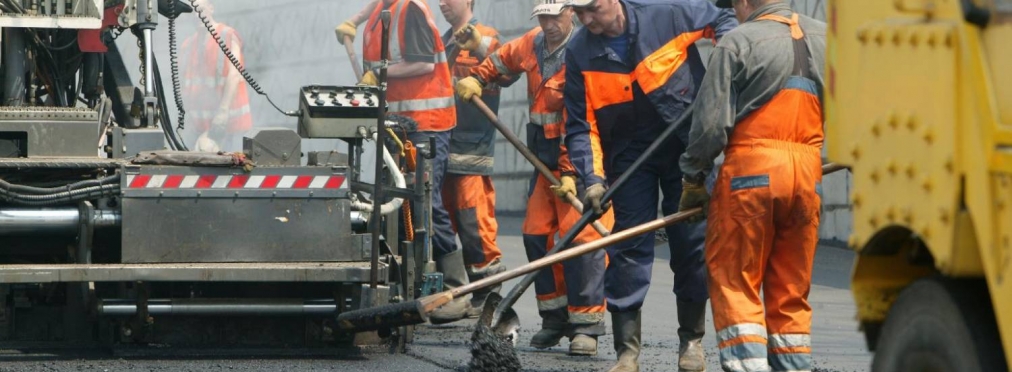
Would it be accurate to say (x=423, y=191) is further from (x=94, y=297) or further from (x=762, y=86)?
(x=762, y=86)

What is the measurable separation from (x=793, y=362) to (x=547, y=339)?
2245 mm

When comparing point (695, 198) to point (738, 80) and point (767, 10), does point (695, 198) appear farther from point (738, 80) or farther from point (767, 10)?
point (767, 10)

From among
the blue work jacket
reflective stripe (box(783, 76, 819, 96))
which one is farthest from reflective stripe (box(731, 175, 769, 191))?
the blue work jacket

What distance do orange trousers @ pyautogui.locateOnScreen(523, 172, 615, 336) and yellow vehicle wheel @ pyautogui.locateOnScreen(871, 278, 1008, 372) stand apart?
3.80 metres

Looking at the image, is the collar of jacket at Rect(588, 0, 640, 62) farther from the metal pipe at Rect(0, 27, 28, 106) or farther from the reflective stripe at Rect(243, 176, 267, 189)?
the metal pipe at Rect(0, 27, 28, 106)

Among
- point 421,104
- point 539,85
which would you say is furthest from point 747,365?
point 421,104

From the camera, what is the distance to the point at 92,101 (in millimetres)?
7492

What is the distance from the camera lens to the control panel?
696cm

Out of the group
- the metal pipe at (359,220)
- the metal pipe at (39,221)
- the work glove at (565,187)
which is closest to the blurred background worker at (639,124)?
the work glove at (565,187)

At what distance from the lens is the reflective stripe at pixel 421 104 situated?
30.4 ft

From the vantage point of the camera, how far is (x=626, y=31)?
6.37m

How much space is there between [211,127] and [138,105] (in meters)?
9.59

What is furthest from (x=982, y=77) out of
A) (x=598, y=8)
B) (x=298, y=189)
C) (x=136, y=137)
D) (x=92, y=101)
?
(x=92, y=101)

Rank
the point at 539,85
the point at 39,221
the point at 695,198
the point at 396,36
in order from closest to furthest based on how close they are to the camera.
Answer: the point at 695,198, the point at 39,221, the point at 539,85, the point at 396,36
